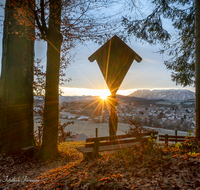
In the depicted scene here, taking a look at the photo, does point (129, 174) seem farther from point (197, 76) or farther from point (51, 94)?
point (197, 76)

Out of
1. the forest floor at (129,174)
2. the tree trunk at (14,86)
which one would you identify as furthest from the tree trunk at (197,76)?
the tree trunk at (14,86)

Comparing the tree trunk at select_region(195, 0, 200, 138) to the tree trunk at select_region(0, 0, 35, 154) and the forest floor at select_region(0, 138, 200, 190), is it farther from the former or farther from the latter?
the tree trunk at select_region(0, 0, 35, 154)

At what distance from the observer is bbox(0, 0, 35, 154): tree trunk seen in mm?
5531

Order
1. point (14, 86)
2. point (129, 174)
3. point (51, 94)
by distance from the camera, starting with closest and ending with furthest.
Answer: point (129, 174), point (51, 94), point (14, 86)

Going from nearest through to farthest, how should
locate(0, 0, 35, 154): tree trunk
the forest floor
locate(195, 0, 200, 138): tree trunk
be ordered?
the forest floor
locate(195, 0, 200, 138): tree trunk
locate(0, 0, 35, 154): tree trunk

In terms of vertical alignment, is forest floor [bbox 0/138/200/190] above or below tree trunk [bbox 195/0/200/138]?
below

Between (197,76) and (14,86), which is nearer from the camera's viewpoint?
(197,76)

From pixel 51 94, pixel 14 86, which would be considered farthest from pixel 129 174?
pixel 14 86

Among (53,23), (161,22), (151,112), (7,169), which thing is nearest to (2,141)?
(7,169)

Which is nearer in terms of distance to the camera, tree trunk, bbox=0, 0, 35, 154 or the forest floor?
the forest floor

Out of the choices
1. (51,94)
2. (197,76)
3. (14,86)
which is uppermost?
(197,76)

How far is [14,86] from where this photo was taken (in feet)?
18.4

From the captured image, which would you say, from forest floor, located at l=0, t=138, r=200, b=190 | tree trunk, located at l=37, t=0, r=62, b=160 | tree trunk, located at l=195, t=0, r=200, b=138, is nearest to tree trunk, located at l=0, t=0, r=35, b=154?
tree trunk, located at l=37, t=0, r=62, b=160

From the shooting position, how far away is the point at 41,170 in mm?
4559
